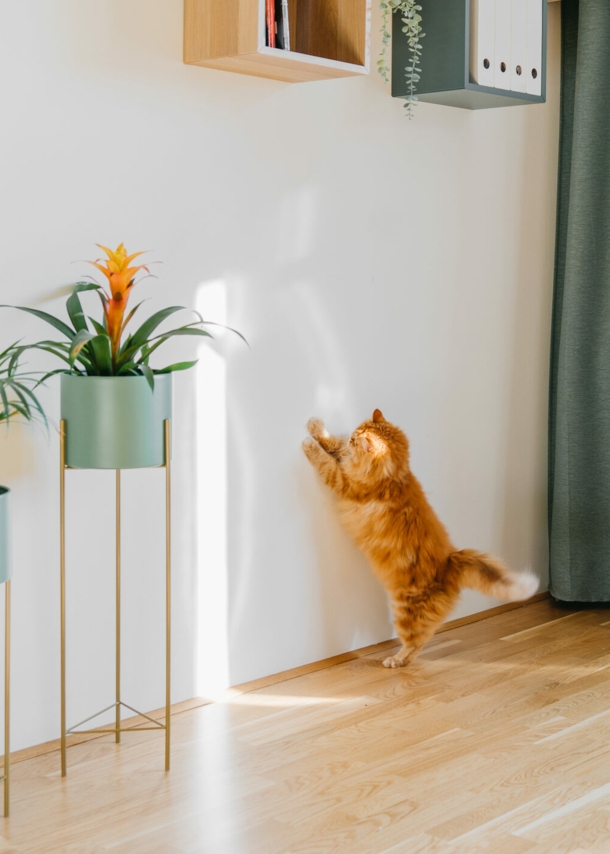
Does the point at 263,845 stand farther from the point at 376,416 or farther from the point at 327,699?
the point at 376,416

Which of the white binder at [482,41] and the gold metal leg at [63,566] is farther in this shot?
the white binder at [482,41]

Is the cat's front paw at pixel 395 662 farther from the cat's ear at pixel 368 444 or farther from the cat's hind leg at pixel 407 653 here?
the cat's ear at pixel 368 444

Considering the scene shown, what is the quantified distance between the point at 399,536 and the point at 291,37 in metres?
1.27

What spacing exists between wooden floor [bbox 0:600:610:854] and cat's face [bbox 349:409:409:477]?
1.78ft

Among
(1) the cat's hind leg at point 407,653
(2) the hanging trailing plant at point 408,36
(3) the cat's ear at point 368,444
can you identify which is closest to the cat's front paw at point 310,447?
(3) the cat's ear at point 368,444

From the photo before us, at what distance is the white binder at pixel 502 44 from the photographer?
267 cm

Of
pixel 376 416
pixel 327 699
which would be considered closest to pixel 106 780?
pixel 327 699

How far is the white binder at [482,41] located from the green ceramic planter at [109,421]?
1.31m

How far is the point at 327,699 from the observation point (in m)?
2.49

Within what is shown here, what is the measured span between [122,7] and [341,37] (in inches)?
20.4

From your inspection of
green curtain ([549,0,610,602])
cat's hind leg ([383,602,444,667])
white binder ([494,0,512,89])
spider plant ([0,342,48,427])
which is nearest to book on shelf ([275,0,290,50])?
white binder ([494,0,512,89])

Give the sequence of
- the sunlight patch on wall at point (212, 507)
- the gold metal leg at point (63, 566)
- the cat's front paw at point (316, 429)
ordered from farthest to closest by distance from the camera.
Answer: the cat's front paw at point (316, 429), the sunlight patch on wall at point (212, 507), the gold metal leg at point (63, 566)

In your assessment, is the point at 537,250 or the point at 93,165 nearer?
the point at 93,165

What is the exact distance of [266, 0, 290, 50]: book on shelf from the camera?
2.16 meters
